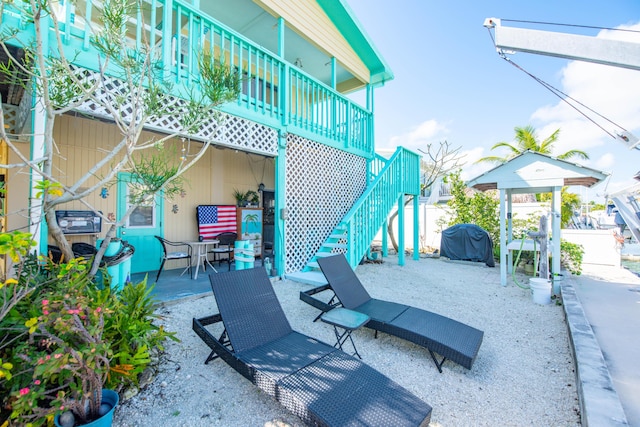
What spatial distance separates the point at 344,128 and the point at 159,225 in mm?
5213

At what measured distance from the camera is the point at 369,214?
23.0 ft

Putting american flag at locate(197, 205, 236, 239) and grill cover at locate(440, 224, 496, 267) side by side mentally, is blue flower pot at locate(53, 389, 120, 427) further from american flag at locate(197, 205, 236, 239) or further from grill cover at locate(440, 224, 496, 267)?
grill cover at locate(440, 224, 496, 267)

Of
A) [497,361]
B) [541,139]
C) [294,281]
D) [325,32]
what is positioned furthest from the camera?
[541,139]

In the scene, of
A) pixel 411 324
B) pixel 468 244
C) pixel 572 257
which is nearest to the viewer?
pixel 411 324

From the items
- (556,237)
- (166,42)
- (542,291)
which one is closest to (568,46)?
(556,237)

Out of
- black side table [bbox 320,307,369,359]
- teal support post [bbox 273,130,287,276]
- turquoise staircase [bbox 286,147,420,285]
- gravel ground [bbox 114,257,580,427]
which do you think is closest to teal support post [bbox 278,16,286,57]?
teal support post [bbox 273,130,287,276]

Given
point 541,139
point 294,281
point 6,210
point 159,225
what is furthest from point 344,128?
point 541,139

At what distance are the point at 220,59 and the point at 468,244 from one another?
8.53m

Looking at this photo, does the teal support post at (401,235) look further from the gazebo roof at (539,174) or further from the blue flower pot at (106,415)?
the blue flower pot at (106,415)

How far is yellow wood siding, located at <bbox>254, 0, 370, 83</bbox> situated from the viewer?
6.18m

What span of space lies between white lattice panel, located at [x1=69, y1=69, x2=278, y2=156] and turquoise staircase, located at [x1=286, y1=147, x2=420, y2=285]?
7.97ft

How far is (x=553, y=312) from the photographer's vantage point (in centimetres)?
454

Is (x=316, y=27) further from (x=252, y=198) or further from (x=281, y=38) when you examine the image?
(x=252, y=198)

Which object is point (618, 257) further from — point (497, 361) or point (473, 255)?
point (497, 361)
